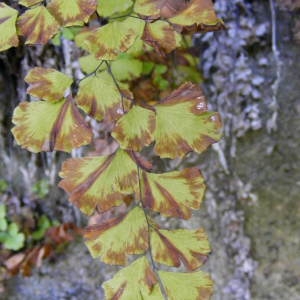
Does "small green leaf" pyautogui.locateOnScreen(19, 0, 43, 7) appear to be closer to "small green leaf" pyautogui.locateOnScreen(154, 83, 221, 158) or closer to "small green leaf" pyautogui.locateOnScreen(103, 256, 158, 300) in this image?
"small green leaf" pyautogui.locateOnScreen(154, 83, 221, 158)

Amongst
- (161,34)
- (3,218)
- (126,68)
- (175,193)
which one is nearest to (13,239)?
(3,218)

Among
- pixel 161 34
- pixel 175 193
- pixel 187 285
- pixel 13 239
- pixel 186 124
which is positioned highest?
pixel 161 34

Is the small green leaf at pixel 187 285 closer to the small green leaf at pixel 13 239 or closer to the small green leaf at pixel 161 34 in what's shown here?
the small green leaf at pixel 161 34

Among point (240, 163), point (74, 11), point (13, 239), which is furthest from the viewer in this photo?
point (13, 239)

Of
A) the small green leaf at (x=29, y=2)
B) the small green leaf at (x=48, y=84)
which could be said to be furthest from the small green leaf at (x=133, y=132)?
the small green leaf at (x=29, y=2)

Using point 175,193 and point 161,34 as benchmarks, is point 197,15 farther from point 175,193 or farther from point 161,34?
point 175,193

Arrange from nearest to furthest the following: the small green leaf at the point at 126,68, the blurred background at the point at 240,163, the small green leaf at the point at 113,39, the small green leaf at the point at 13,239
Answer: the small green leaf at the point at 113,39 < the small green leaf at the point at 126,68 < the blurred background at the point at 240,163 < the small green leaf at the point at 13,239

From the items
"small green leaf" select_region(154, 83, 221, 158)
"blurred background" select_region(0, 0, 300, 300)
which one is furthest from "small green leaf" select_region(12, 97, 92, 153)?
"blurred background" select_region(0, 0, 300, 300)
